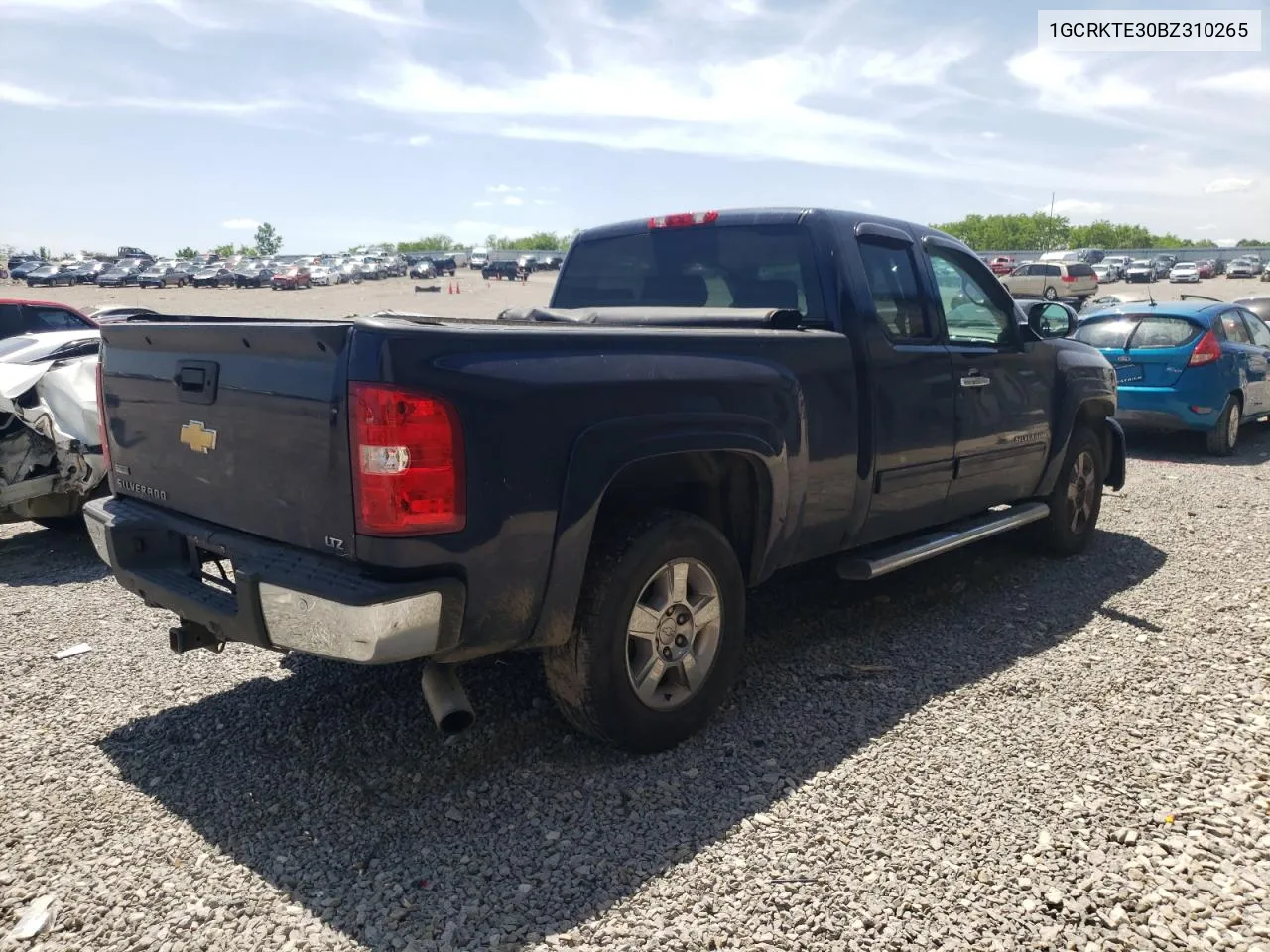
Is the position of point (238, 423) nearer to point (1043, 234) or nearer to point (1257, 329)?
point (1257, 329)

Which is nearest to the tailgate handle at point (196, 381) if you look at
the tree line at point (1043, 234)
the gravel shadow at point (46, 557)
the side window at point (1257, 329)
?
the gravel shadow at point (46, 557)

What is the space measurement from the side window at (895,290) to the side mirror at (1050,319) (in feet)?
3.77

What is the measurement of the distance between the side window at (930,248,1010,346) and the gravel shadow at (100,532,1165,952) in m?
1.49

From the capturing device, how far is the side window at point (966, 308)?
16.3 ft

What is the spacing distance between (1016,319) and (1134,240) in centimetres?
15478

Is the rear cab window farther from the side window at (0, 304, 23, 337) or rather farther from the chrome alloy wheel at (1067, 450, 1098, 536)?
the side window at (0, 304, 23, 337)

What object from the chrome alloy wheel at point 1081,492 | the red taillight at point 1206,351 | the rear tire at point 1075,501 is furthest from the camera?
the red taillight at point 1206,351

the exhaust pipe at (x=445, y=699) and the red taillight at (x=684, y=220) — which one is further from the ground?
the red taillight at (x=684, y=220)

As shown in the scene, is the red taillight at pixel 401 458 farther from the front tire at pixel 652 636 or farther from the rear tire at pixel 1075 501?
Answer: the rear tire at pixel 1075 501

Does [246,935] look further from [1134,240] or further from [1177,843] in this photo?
[1134,240]

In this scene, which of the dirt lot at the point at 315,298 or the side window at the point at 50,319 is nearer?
the side window at the point at 50,319

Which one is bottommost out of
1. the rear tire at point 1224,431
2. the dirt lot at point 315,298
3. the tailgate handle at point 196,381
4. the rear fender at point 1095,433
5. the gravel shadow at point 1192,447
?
the dirt lot at point 315,298

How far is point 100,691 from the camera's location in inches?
164

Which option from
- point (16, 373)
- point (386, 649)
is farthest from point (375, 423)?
point (16, 373)
